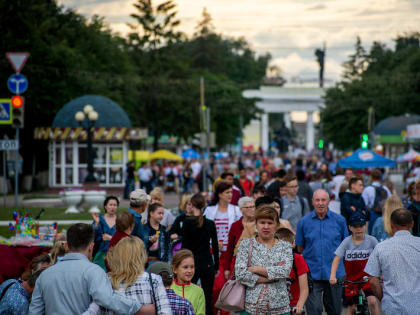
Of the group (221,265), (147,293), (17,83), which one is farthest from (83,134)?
(147,293)

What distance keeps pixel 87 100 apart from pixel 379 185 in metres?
24.7

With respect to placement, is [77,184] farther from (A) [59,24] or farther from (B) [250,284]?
(B) [250,284]

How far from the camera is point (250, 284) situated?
6.55m

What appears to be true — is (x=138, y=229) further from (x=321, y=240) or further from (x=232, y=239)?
(x=321, y=240)

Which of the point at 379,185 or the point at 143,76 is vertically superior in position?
the point at 143,76

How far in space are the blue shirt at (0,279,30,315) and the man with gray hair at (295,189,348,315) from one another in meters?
3.46

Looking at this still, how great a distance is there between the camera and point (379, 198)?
15.5 metres

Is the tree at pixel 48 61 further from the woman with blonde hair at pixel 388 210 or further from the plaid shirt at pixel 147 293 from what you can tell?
the plaid shirt at pixel 147 293

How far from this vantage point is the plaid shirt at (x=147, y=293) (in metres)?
5.86

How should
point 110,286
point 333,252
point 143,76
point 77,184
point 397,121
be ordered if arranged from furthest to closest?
point 143,76
point 397,121
point 77,184
point 333,252
point 110,286

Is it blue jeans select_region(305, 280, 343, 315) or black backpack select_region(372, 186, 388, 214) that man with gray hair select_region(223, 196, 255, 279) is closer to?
blue jeans select_region(305, 280, 343, 315)

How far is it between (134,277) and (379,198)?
10358mm

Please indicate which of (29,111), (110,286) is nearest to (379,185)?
(110,286)

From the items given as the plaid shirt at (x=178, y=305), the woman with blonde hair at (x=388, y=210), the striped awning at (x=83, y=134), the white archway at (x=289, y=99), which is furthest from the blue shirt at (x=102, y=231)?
the white archway at (x=289, y=99)
